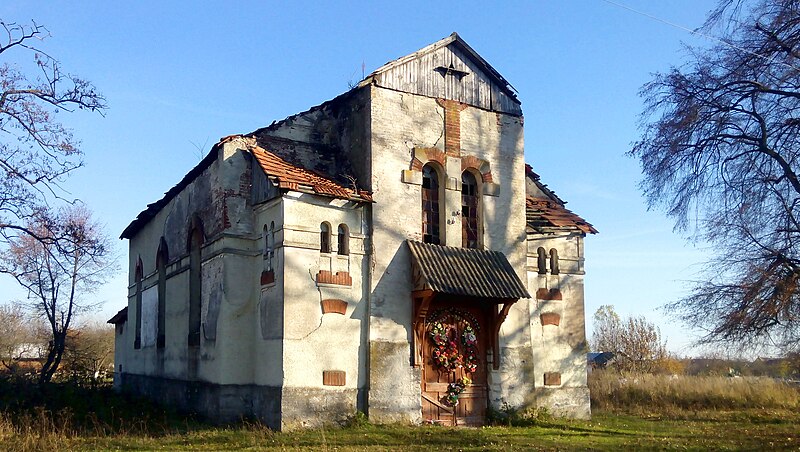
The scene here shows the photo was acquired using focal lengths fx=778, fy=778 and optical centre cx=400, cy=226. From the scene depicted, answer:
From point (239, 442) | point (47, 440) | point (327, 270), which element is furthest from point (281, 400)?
point (47, 440)

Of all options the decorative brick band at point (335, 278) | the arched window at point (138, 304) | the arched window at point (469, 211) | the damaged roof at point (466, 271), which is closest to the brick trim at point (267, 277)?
the decorative brick band at point (335, 278)

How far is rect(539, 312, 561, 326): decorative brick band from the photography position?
810 inches

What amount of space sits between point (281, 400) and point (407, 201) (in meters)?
5.50

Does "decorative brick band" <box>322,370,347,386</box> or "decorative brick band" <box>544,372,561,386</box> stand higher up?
"decorative brick band" <box>322,370,347,386</box>

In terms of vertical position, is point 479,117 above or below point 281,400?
above

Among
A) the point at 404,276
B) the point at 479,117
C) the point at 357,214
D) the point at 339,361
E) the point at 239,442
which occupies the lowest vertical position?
the point at 239,442

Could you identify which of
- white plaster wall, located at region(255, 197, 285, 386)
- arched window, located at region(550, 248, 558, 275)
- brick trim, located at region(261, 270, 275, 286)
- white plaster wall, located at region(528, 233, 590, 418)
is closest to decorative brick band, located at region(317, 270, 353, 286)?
white plaster wall, located at region(255, 197, 285, 386)

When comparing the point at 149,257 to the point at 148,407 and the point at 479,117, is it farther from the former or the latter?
the point at 479,117

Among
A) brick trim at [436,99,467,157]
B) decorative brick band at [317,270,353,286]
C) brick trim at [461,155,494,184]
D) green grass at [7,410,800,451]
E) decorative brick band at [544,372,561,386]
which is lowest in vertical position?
green grass at [7,410,800,451]

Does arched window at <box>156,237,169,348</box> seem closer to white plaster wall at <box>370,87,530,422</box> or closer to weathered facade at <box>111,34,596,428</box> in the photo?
weathered facade at <box>111,34,596,428</box>

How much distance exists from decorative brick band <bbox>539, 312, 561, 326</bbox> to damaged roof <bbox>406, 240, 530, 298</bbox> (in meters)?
2.29

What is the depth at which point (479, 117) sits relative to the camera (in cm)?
2012

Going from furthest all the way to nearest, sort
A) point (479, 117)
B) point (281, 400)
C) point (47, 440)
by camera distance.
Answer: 1. point (479, 117)
2. point (281, 400)
3. point (47, 440)

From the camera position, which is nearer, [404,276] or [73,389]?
[404,276]
